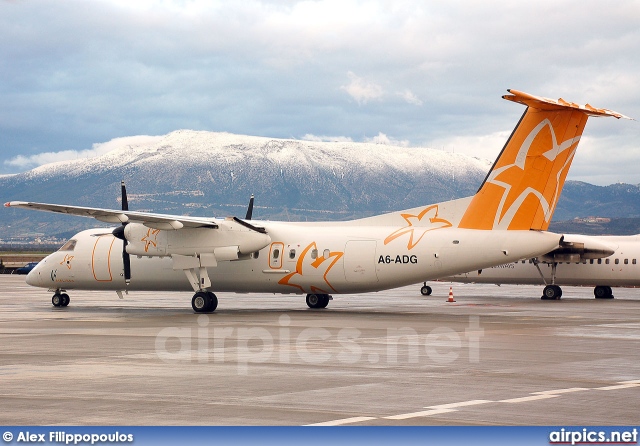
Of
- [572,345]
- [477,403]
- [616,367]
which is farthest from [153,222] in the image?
[477,403]

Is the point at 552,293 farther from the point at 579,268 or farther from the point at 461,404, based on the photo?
the point at 461,404

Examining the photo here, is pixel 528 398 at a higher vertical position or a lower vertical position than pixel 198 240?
lower

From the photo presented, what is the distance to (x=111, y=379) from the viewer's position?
13.7 meters

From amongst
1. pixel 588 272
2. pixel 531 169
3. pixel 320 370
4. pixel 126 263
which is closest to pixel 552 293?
pixel 588 272

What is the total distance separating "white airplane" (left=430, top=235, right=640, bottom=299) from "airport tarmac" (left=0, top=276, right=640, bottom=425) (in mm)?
13681

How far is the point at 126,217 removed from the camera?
27906 millimetres

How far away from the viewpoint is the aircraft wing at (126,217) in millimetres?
27392

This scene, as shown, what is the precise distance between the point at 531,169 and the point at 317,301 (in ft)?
31.0

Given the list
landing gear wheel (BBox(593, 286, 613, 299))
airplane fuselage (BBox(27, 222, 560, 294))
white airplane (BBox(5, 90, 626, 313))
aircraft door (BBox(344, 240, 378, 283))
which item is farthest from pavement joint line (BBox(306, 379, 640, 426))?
landing gear wheel (BBox(593, 286, 613, 299))

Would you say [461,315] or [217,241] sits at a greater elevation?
[217,241]

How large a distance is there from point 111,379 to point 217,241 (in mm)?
16180

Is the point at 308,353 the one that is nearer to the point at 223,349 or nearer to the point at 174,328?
the point at 223,349

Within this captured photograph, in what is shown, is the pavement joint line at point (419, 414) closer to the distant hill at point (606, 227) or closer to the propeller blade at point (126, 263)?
the propeller blade at point (126, 263)

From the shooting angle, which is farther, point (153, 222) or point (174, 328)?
point (153, 222)
